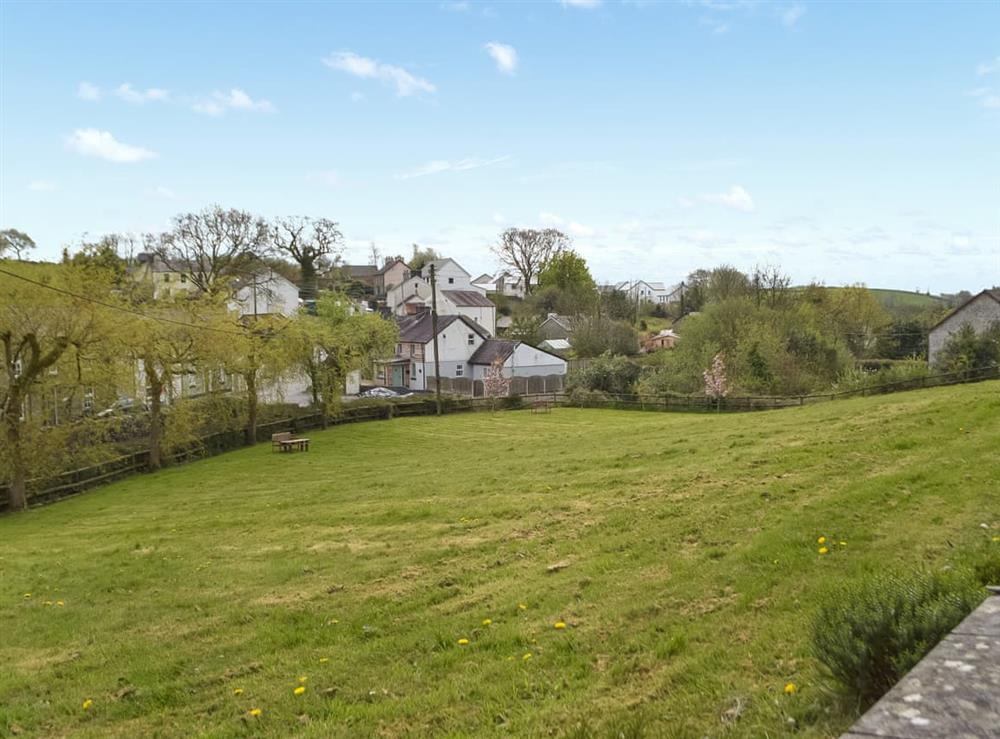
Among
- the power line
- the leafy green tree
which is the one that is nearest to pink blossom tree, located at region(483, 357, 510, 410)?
the power line

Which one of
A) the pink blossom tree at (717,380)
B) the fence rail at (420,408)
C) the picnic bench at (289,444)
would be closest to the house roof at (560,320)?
the fence rail at (420,408)

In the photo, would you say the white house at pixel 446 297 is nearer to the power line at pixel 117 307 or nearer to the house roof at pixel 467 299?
the house roof at pixel 467 299

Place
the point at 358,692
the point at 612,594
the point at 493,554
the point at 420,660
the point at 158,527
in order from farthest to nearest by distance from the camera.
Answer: the point at 158,527
the point at 493,554
the point at 612,594
the point at 420,660
the point at 358,692

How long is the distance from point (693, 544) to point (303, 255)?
63.2 meters

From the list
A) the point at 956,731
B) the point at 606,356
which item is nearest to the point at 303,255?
the point at 606,356

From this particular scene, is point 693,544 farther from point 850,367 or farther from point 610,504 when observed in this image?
point 850,367

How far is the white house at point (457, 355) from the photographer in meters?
67.6

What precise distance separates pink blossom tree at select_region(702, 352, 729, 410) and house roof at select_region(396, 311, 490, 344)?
26137 mm

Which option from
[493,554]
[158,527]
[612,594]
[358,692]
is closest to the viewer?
[358,692]

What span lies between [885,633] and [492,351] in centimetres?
6498

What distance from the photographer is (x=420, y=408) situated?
51094 mm

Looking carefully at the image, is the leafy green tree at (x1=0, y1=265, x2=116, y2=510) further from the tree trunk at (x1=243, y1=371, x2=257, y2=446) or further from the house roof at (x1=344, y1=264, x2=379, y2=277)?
the house roof at (x1=344, y1=264, x2=379, y2=277)

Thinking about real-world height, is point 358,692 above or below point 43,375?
below

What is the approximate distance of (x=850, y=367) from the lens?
51.6 m
